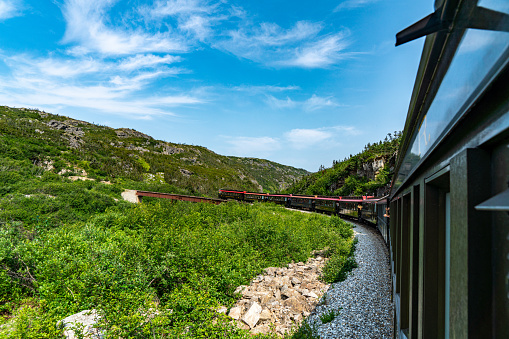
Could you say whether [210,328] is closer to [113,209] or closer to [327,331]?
[327,331]

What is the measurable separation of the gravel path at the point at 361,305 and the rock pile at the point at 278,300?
483mm

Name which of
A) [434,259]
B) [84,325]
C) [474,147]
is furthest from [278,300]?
[474,147]

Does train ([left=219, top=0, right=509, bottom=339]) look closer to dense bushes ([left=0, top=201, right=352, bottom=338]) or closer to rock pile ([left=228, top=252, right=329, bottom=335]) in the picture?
dense bushes ([left=0, top=201, right=352, bottom=338])

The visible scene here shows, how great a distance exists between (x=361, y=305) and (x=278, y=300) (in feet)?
8.02

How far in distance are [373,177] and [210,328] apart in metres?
41.0

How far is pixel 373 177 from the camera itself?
4031cm

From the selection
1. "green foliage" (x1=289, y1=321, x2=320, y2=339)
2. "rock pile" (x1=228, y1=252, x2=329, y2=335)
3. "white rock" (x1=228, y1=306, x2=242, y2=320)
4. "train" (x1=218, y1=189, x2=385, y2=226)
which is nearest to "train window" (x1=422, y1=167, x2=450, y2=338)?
"green foliage" (x1=289, y1=321, x2=320, y2=339)

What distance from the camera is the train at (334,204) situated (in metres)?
21.4

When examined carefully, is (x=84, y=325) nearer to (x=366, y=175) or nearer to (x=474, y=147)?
(x=474, y=147)

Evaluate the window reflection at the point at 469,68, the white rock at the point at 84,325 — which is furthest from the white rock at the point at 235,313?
the window reflection at the point at 469,68

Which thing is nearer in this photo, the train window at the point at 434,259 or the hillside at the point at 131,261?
the train window at the point at 434,259

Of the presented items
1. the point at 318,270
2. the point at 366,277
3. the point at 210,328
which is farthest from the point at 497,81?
the point at 318,270

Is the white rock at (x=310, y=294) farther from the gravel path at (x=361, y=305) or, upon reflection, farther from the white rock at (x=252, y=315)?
the white rock at (x=252, y=315)

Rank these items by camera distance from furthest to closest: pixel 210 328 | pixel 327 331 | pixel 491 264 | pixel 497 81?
pixel 327 331
pixel 210 328
pixel 491 264
pixel 497 81
